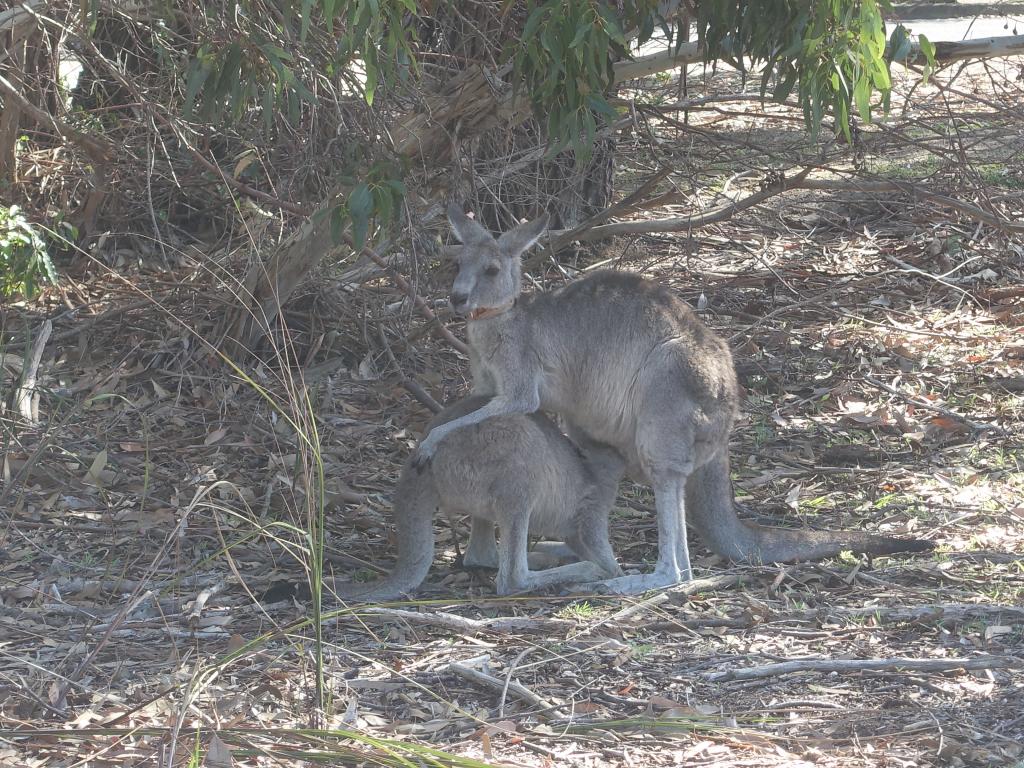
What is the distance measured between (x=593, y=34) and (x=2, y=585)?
3.20 metres

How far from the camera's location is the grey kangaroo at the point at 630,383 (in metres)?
5.21

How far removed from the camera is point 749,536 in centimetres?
532

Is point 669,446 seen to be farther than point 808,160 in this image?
No

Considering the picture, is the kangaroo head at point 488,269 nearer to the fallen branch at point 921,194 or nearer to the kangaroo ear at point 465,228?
the kangaroo ear at point 465,228

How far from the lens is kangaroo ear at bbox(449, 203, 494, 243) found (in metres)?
5.59

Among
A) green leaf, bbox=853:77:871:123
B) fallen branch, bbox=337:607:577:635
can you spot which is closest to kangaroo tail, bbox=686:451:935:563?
fallen branch, bbox=337:607:577:635

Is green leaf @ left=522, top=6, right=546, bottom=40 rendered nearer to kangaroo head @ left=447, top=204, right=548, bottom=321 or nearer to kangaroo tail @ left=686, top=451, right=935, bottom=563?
kangaroo head @ left=447, top=204, right=548, bottom=321

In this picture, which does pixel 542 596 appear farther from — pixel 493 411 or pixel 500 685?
pixel 500 685

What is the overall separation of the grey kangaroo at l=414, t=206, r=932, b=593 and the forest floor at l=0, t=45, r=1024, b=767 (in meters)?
0.17

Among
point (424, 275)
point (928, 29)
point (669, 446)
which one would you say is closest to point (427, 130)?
point (424, 275)

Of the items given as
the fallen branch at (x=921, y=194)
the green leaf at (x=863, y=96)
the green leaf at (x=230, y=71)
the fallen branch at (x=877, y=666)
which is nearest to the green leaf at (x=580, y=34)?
the green leaf at (x=863, y=96)

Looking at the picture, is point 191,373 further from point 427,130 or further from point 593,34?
point 593,34

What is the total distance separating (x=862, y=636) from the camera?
14.8 ft

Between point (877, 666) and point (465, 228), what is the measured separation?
2632 mm
